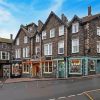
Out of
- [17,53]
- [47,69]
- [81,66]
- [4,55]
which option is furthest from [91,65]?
[4,55]

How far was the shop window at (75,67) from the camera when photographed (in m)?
36.7

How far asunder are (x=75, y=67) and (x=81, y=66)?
1.23m

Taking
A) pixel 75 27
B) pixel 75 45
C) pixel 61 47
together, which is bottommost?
pixel 61 47

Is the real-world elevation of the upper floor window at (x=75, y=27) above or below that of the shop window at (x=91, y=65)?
above

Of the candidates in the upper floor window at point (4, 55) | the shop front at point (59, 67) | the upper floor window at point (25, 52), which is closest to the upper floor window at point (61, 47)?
the shop front at point (59, 67)

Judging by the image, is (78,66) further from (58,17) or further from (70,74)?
(58,17)

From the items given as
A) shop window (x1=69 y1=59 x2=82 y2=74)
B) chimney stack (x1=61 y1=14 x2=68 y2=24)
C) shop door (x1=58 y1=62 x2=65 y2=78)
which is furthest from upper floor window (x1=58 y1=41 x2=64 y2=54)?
chimney stack (x1=61 y1=14 x2=68 y2=24)

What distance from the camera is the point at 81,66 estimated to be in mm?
36312

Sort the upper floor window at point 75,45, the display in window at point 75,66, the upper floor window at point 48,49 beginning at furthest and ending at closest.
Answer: the upper floor window at point 48,49 < the upper floor window at point 75,45 < the display in window at point 75,66

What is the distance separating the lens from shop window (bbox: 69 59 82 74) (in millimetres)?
36681

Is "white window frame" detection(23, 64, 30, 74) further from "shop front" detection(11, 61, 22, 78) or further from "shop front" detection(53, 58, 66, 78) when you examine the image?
"shop front" detection(53, 58, 66, 78)

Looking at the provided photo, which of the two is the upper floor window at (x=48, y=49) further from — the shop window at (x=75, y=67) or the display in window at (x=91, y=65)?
the display in window at (x=91, y=65)

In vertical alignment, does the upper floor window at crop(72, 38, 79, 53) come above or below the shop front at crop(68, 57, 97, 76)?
above

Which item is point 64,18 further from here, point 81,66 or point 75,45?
point 81,66
